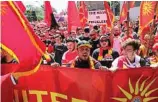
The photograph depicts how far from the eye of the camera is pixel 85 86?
4891 mm

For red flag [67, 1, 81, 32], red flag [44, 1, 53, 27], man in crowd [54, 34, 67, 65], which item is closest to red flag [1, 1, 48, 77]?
man in crowd [54, 34, 67, 65]

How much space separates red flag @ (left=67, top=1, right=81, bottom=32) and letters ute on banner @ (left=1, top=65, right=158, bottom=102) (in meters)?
6.46

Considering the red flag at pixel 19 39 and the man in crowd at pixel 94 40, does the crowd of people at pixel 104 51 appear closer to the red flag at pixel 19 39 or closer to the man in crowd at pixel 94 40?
the man in crowd at pixel 94 40

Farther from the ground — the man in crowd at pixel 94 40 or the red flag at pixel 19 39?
the red flag at pixel 19 39

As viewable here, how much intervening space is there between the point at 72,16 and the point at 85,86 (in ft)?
21.8

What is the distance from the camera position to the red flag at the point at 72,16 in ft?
37.3

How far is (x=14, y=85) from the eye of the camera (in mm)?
4852

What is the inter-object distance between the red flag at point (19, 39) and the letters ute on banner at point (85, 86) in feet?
1.23

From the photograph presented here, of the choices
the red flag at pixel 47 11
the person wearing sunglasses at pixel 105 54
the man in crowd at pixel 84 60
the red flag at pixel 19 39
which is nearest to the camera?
the red flag at pixel 19 39

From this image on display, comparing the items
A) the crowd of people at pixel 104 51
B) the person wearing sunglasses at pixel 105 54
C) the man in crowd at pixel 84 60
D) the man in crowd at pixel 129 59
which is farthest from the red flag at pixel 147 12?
the man in crowd at pixel 84 60

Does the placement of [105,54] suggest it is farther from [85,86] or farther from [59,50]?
[85,86]

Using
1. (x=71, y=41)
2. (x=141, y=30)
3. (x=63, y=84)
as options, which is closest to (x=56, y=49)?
(x=71, y=41)

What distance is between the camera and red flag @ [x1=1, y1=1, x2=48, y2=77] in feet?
14.4

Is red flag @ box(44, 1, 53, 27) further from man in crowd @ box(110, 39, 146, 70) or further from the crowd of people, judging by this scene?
man in crowd @ box(110, 39, 146, 70)
